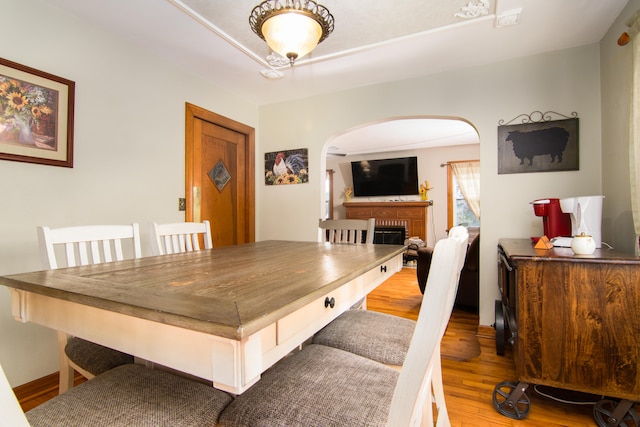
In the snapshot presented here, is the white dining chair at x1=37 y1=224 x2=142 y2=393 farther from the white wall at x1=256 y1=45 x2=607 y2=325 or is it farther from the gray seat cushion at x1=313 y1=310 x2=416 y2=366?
the white wall at x1=256 y1=45 x2=607 y2=325

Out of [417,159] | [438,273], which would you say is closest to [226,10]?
[438,273]

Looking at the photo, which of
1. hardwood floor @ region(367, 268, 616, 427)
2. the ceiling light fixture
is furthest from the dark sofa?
the ceiling light fixture

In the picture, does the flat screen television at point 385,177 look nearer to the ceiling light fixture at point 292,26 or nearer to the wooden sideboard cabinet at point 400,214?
the wooden sideboard cabinet at point 400,214

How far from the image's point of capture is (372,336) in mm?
1255

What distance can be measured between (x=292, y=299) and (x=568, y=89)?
2.85 metres

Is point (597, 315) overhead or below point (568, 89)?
below

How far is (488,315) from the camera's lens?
2.65m

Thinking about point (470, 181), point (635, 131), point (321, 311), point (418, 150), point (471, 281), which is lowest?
point (471, 281)

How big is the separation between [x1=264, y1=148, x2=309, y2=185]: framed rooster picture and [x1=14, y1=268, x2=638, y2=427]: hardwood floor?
211 cm

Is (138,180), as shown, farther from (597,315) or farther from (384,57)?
(597,315)

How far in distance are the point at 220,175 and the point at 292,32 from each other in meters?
2.06

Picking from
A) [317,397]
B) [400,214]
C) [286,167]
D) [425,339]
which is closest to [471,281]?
[286,167]

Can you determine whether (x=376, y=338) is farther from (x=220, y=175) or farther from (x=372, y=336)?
(x=220, y=175)

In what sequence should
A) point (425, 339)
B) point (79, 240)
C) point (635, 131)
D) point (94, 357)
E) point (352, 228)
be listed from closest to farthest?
point (425, 339) → point (94, 357) → point (79, 240) → point (635, 131) → point (352, 228)
